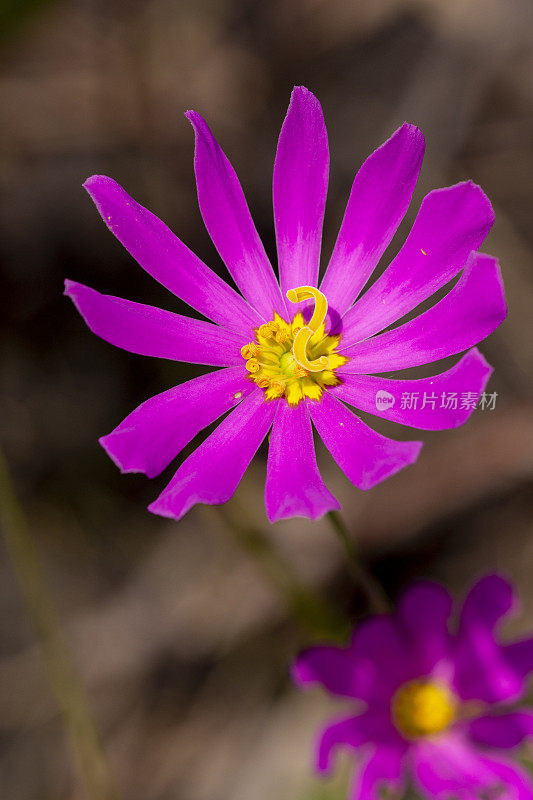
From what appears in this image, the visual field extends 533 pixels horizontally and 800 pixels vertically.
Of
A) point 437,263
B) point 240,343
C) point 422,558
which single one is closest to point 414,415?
point 437,263

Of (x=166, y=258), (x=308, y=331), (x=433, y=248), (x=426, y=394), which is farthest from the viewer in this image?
(x=308, y=331)

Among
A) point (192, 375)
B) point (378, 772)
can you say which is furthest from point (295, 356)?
point (192, 375)

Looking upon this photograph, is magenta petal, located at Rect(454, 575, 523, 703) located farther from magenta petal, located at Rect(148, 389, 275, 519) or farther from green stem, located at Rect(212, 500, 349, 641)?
magenta petal, located at Rect(148, 389, 275, 519)

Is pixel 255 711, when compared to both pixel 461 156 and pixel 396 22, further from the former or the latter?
pixel 396 22

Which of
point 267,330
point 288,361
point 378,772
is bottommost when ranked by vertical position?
point 378,772

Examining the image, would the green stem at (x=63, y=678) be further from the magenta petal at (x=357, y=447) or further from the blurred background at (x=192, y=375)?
the magenta petal at (x=357, y=447)

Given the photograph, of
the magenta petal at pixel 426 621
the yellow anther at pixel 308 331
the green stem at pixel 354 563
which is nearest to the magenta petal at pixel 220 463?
the yellow anther at pixel 308 331

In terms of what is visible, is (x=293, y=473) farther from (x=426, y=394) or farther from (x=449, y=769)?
(x=449, y=769)
